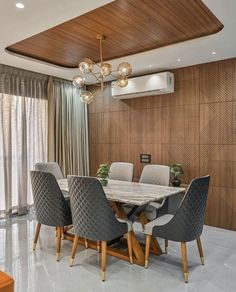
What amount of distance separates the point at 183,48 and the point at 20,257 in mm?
3505

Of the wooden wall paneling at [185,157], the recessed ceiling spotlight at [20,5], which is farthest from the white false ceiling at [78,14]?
the wooden wall paneling at [185,157]

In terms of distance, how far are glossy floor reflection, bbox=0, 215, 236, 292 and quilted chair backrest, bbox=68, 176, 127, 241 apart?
0.42 metres

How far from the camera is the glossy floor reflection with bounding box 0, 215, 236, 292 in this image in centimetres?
250

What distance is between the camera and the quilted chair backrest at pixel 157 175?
3797 millimetres

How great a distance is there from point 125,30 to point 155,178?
2.11 meters

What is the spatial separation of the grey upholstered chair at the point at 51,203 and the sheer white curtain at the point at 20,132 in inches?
69.1

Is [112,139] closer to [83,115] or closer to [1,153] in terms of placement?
[83,115]

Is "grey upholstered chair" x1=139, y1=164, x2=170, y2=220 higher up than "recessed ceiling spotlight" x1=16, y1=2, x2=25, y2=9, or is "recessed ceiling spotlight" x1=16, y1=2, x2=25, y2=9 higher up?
"recessed ceiling spotlight" x1=16, y1=2, x2=25, y2=9

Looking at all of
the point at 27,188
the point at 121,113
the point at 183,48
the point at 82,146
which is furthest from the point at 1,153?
the point at 183,48

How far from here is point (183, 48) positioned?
3709 mm

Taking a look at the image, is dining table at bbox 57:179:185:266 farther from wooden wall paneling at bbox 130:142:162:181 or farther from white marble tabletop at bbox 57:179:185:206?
wooden wall paneling at bbox 130:142:162:181

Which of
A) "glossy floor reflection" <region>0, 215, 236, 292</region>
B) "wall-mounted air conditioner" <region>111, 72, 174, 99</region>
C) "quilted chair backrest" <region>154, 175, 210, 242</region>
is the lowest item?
"glossy floor reflection" <region>0, 215, 236, 292</region>

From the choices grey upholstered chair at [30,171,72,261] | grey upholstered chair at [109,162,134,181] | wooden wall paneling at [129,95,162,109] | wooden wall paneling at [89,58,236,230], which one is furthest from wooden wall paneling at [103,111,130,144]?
grey upholstered chair at [30,171,72,261]

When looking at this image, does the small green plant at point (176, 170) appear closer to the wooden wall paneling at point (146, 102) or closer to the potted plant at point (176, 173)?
the potted plant at point (176, 173)
